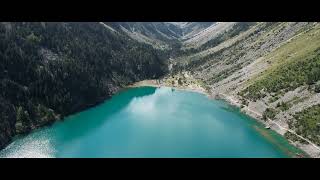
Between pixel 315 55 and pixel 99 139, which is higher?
pixel 315 55

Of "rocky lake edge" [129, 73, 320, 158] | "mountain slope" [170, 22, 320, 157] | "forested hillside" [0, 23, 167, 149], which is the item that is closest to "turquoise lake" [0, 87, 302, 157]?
"rocky lake edge" [129, 73, 320, 158]

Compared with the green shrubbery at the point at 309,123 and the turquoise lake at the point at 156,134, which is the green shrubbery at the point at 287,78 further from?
the green shrubbery at the point at 309,123

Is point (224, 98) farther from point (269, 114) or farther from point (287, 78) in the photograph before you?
point (269, 114)

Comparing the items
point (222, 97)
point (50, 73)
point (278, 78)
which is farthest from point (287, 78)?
point (50, 73)
